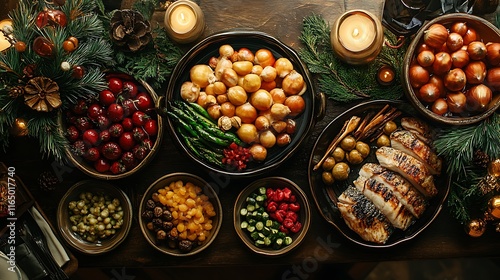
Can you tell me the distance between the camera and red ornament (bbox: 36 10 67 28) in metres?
1.85

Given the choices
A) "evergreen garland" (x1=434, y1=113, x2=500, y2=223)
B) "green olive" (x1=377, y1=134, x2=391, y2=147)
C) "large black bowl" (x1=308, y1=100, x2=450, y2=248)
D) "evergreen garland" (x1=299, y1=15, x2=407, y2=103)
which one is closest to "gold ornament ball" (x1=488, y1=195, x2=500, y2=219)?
"evergreen garland" (x1=434, y1=113, x2=500, y2=223)

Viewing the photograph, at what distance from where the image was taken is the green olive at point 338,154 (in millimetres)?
2033

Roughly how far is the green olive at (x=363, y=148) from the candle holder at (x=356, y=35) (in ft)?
1.12

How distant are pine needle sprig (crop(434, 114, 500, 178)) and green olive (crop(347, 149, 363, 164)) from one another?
294mm

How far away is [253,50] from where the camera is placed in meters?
2.08

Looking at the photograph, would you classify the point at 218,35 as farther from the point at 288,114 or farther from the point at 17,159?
the point at 17,159

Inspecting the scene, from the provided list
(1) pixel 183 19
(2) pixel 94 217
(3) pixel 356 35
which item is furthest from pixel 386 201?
(2) pixel 94 217

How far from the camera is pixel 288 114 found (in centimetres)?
199

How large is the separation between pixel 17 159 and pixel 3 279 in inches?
21.5

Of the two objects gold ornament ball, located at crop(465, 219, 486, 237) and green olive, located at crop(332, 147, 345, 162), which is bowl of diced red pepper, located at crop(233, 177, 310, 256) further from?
gold ornament ball, located at crop(465, 219, 486, 237)

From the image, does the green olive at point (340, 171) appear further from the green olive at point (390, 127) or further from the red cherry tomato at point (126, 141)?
the red cherry tomato at point (126, 141)

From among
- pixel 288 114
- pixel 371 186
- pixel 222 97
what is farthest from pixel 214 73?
pixel 371 186

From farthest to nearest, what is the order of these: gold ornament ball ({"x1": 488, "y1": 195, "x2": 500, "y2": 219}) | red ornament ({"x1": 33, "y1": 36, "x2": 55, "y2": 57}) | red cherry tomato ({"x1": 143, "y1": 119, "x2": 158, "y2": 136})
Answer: red cherry tomato ({"x1": 143, "y1": 119, "x2": 158, "y2": 136})
gold ornament ball ({"x1": 488, "y1": 195, "x2": 500, "y2": 219})
red ornament ({"x1": 33, "y1": 36, "x2": 55, "y2": 57})

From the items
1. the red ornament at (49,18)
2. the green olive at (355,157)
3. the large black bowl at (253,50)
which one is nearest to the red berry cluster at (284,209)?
the large black bowl at (253,50)
